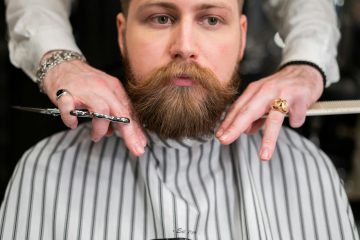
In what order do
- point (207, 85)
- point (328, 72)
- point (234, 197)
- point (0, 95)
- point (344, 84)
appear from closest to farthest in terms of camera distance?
point (207, 85) < point (234, 197) < point (328, 72) < point (0, 95) < point (344, 84)

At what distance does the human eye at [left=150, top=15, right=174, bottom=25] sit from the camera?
1.09 metres

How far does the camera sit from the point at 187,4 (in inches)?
41.7

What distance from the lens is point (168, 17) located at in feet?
3.59

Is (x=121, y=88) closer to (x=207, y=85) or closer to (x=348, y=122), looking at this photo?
(x=207, y=85)

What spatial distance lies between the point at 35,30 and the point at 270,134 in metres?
0.68

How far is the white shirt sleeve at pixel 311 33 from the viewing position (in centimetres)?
124

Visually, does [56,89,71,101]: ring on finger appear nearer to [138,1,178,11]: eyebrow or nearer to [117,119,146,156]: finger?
[117,119,146,156]: finger

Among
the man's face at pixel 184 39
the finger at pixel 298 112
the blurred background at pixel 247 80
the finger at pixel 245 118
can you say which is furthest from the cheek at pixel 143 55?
the blurred background at pixel 247 80

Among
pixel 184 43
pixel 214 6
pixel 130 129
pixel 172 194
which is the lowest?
pixel 172 194

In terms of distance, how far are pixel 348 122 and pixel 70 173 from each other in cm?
182

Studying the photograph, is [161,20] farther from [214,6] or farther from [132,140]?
[132,140]

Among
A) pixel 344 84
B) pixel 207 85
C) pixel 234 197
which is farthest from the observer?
pixel 344 84

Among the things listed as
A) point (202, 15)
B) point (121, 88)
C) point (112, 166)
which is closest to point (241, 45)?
point (202, 15)

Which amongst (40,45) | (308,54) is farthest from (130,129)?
(308,54)
